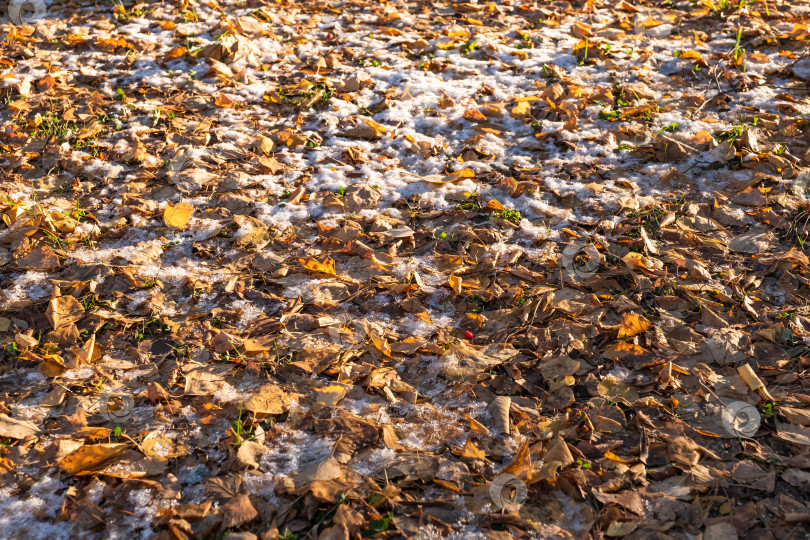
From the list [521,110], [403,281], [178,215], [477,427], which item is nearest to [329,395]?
[477,427]

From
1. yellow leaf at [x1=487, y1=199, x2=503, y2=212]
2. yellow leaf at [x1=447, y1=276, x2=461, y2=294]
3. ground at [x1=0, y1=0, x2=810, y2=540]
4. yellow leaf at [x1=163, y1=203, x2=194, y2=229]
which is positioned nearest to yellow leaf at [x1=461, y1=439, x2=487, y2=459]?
ground at [x1=0, y1=0, x2=810, y2=540]

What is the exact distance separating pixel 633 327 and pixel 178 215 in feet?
8.00

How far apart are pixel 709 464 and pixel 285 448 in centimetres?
154

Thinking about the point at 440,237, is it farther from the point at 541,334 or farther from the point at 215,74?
the point at 215,74

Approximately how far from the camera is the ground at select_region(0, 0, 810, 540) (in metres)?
2.00

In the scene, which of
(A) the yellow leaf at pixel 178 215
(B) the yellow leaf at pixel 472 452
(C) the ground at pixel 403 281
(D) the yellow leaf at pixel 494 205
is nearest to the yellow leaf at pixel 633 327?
(C) the ground at pixel 403 281

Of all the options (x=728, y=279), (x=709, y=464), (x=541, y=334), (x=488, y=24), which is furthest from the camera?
(x=488, y=24)

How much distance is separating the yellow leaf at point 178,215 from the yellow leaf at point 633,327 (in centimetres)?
234

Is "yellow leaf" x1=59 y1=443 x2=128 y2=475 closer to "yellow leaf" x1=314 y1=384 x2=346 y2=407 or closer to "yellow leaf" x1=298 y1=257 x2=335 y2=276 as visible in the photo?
"yellow leaf" x1=314 y1=384 x2=346 y2=407

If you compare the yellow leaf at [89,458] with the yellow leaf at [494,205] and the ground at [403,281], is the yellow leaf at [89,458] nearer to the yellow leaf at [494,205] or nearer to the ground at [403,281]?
the ground at [403,281]

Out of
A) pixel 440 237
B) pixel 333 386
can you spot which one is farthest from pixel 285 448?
pixel 440 237

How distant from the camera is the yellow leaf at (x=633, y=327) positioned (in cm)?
257

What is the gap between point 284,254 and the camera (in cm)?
306

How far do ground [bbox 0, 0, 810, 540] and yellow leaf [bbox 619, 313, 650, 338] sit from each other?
0.01m
